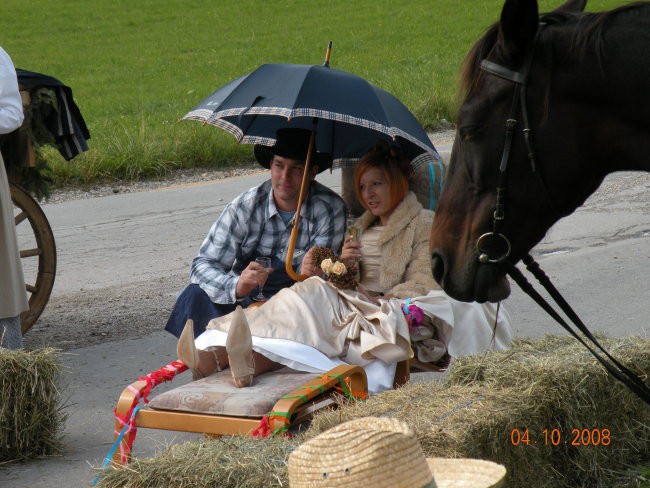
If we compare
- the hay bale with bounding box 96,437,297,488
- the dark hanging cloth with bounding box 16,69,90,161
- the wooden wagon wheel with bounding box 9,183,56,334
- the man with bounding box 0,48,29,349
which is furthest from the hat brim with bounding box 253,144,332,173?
the hay bale with bounding box 96,437,297,488

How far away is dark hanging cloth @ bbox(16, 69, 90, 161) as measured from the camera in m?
6.74

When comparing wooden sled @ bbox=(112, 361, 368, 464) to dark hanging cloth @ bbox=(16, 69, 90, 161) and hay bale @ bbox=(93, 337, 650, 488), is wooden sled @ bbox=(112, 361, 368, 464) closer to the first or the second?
hay bale @ bbox=(93, 337, 650, 488)

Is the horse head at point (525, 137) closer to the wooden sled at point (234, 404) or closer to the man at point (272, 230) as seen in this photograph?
the wooden sled at point (234, 404)

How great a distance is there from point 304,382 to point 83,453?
1.30 meters

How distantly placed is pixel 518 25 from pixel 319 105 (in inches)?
86.0

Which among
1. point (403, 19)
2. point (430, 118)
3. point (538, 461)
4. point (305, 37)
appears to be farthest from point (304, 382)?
point (403, 19)

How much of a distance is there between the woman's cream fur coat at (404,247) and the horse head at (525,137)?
76.7 inches

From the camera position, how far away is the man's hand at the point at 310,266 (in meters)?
5.26

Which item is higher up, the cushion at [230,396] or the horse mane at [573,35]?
the horse mane at [573,35]

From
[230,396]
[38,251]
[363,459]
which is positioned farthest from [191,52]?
[363,459]

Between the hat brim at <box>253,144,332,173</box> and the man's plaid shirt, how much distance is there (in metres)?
0.12

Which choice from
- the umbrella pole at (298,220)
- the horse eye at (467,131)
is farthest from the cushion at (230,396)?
the horse eye at (467,131)

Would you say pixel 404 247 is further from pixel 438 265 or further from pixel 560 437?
pixel 438 265

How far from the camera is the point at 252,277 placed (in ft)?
16.9
